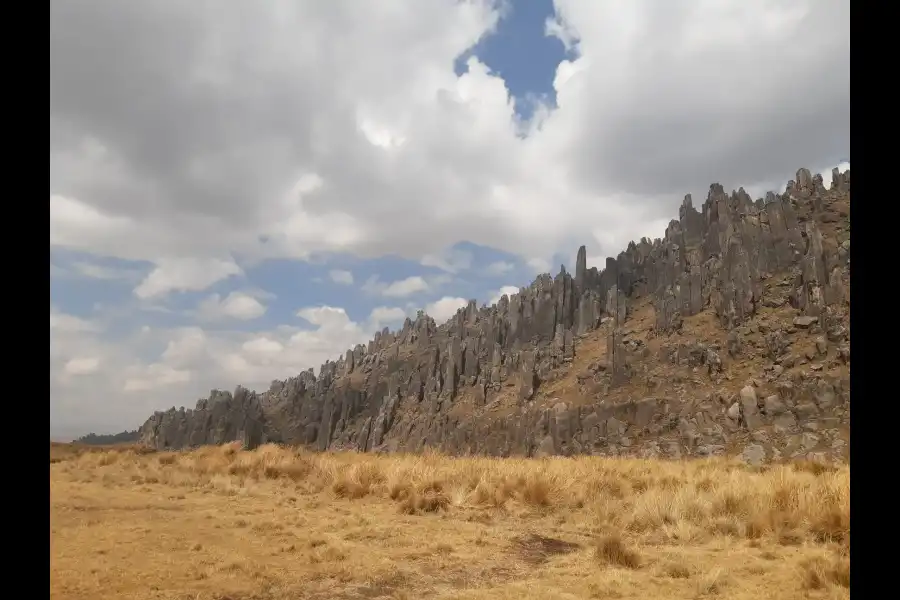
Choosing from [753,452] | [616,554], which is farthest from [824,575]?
[753,452]

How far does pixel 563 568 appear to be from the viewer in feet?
25.2

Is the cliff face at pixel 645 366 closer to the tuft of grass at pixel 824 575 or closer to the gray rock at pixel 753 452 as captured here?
the gray rock at pixel 753 452

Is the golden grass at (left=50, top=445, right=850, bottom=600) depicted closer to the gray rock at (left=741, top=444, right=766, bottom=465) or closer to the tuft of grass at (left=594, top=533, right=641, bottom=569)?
the tuft of grass at (left=594, top=533, right=641, bottom=569)

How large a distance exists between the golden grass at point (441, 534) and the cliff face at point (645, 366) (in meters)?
38.7

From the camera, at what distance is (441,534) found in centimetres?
959

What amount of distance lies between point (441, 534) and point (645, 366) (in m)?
68.1

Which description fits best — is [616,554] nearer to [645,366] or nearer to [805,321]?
[805,321]

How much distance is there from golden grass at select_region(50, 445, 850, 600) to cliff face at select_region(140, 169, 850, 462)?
127ft

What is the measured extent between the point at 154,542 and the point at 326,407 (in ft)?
355

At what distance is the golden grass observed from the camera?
22.0 ft

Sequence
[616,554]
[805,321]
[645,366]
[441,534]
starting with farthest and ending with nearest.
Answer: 1. [645,366]
2. [805,321]
3. [441,534]
4. [616,554]

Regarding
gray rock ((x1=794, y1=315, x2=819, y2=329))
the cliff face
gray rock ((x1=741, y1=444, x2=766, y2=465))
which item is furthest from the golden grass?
gray rock ((x1=794, y1=315, x2=819, y2=329))
